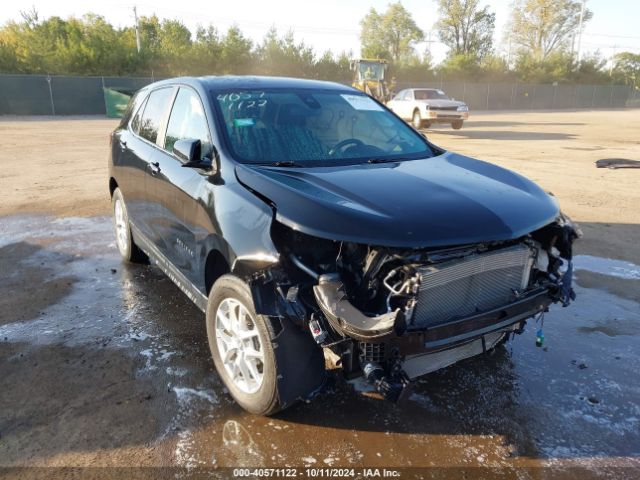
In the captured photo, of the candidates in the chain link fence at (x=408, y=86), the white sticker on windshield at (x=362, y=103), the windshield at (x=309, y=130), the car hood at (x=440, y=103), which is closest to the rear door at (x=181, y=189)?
the windshield at (x=309, y=130)

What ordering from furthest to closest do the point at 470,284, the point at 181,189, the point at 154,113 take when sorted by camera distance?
the point at 154,113
the point at 181,189
the point at 470,284

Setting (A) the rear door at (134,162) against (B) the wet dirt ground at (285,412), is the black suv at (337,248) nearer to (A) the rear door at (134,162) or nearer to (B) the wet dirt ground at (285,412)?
(B) the wet dirt ground at (285,412)

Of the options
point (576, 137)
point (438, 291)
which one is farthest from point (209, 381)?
point (576, 137)

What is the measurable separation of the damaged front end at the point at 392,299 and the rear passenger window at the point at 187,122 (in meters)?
1.23

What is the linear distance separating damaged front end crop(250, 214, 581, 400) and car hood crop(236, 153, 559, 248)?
0.12 metres

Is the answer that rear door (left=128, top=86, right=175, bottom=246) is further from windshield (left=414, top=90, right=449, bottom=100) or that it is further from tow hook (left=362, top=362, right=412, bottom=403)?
windshield (left=414, top=90, right=449, bottom=100)

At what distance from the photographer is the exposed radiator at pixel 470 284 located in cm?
243

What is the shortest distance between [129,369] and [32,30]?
150 ft

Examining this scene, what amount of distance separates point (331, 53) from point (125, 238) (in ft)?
159

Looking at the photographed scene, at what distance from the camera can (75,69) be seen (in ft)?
126

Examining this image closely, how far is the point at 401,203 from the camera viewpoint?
260 cm

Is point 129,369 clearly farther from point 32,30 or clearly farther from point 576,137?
point 32,30

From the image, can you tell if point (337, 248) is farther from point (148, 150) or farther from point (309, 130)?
point (148, 150)

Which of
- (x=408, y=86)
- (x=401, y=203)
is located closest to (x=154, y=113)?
(x=401, y=203)
